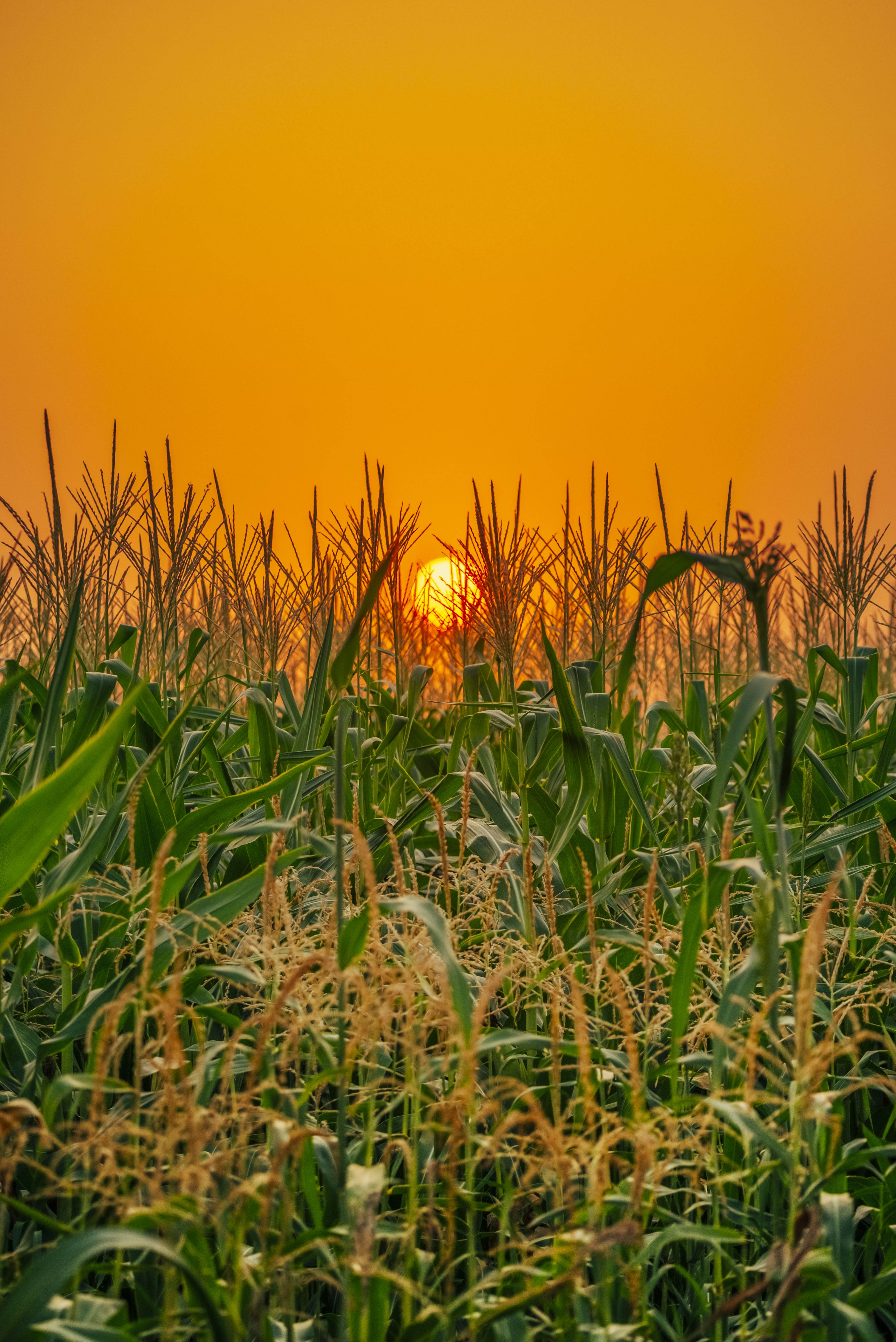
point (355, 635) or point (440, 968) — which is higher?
point (355, 635)

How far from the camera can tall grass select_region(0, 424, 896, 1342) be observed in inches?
42.9

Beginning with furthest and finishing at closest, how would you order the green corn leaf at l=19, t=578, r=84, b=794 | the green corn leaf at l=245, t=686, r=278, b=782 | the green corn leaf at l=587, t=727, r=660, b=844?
the green corn leaf at l=245, t=686, r=278, b=782
the green corn leaf at l=587, t=727, r=660, b=844
the green corn leaf at l=19, t=578, r=84, b=794

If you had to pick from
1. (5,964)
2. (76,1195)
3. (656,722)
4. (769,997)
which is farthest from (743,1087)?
(656,722)

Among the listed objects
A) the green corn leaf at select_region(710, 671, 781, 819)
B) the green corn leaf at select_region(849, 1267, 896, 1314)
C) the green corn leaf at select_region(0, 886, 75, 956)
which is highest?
the green corn leaf at select_region(710, 671, 781, 819)

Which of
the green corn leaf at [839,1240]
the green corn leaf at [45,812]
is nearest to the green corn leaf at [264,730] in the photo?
the green corn leaf at [45,812]

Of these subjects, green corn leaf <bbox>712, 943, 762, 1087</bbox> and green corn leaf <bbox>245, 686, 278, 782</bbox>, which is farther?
green corn leaf <bbox>245, 686, 278, 782</bbox>

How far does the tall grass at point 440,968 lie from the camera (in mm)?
1090

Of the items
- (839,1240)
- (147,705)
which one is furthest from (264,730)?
(839,1240)

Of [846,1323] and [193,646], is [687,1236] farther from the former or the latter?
[193,646]

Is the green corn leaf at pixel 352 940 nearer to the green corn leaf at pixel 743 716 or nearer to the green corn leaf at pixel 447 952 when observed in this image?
the green corn leaf at pixel 447 952

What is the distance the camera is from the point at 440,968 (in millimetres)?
1415

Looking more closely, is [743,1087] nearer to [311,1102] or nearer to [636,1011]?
[636,1011]

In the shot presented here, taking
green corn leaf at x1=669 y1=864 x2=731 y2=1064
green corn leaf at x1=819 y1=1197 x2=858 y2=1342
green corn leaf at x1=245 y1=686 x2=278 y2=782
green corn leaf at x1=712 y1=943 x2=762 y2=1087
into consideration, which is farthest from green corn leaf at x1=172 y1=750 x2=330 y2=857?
green corn leaf at x1=819 y1=1197 x2=858 y2=1342

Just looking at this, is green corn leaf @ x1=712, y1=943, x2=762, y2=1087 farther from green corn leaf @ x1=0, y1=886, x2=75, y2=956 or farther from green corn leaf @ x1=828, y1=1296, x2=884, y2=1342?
green corn leaf @ x1=0, y1=886, x2=75, y2=956
